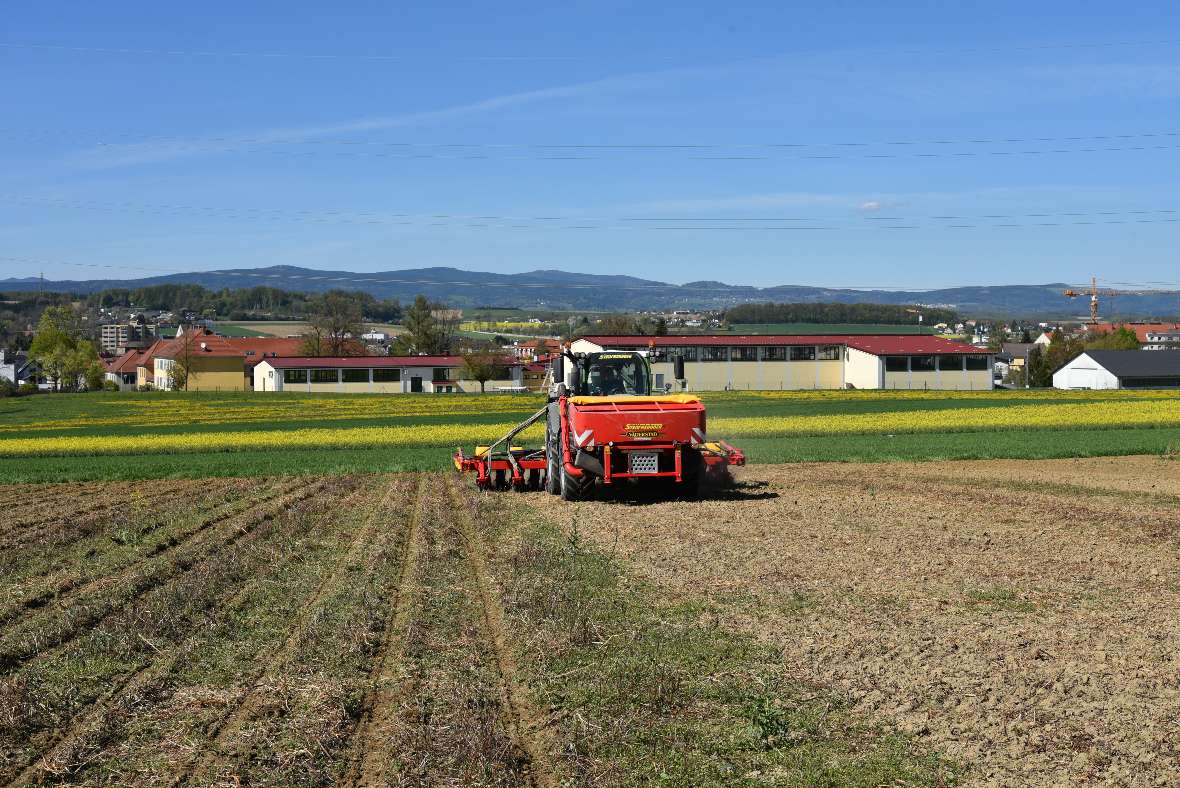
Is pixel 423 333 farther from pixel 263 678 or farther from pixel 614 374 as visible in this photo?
pixel 263 678

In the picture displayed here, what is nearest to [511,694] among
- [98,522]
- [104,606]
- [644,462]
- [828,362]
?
[104,606]

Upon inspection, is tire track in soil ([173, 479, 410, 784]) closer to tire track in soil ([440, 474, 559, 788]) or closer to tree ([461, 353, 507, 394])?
tire track in soil ([440, 474, 559, 788])

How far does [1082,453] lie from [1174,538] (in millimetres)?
18571

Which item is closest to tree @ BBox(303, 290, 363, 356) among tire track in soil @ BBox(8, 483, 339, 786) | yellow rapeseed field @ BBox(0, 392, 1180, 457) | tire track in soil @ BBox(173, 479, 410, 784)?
yellow rapeseed field @ BBox(0, 392, 1180, 457)

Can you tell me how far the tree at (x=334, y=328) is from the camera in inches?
5487

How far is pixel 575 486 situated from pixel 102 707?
1377cm

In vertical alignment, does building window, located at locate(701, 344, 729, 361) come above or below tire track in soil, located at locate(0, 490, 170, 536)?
above

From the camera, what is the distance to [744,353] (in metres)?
99.2

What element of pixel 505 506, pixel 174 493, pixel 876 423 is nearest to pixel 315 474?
pixel 174 493

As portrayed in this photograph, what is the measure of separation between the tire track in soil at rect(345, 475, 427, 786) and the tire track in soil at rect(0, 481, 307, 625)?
355cm

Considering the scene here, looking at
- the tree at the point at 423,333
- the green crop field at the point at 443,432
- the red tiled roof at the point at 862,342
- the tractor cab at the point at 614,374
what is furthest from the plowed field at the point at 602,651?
the tree at the point at 423,333

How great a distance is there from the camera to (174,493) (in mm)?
26953

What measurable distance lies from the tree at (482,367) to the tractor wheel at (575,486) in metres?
86.2

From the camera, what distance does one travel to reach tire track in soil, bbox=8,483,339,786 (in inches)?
299
